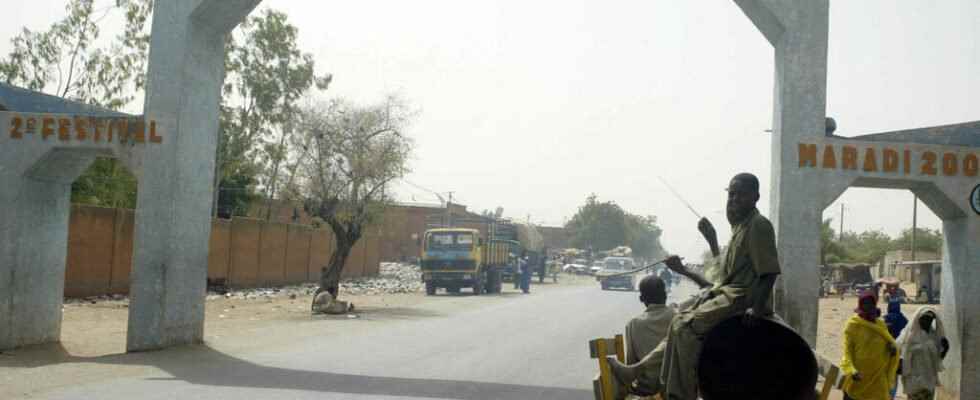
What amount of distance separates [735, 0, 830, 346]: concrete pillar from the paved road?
282 cm

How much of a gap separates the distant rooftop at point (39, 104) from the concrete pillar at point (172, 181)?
77 centimetres

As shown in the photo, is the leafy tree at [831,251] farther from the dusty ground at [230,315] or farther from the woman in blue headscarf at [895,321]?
the woman in blue headscarf at [895,321]

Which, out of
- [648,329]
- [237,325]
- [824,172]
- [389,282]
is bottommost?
[389,282]

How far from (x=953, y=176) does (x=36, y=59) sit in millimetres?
33131

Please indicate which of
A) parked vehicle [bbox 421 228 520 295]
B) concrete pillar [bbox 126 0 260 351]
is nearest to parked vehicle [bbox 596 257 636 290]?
parked vehicle [bbox 421 228 520 295]

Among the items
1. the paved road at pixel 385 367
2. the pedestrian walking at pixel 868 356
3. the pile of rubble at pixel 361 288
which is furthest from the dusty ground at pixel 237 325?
the pedestrian walking at pixel 868 356

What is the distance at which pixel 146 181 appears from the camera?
14.6 metres

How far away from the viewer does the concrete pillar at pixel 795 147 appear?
12.8m

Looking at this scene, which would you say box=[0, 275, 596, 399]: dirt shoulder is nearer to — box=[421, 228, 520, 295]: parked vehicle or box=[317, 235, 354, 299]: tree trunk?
box=[317, 235, 354, 299]: tree trunk

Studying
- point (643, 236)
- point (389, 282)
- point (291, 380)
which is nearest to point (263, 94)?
point (389, 282)

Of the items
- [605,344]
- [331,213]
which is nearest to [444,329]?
[331,213]

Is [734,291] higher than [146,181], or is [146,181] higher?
[146,181]

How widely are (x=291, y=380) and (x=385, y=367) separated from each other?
1743 mm

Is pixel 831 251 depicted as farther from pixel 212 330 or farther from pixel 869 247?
pixel 212 330
